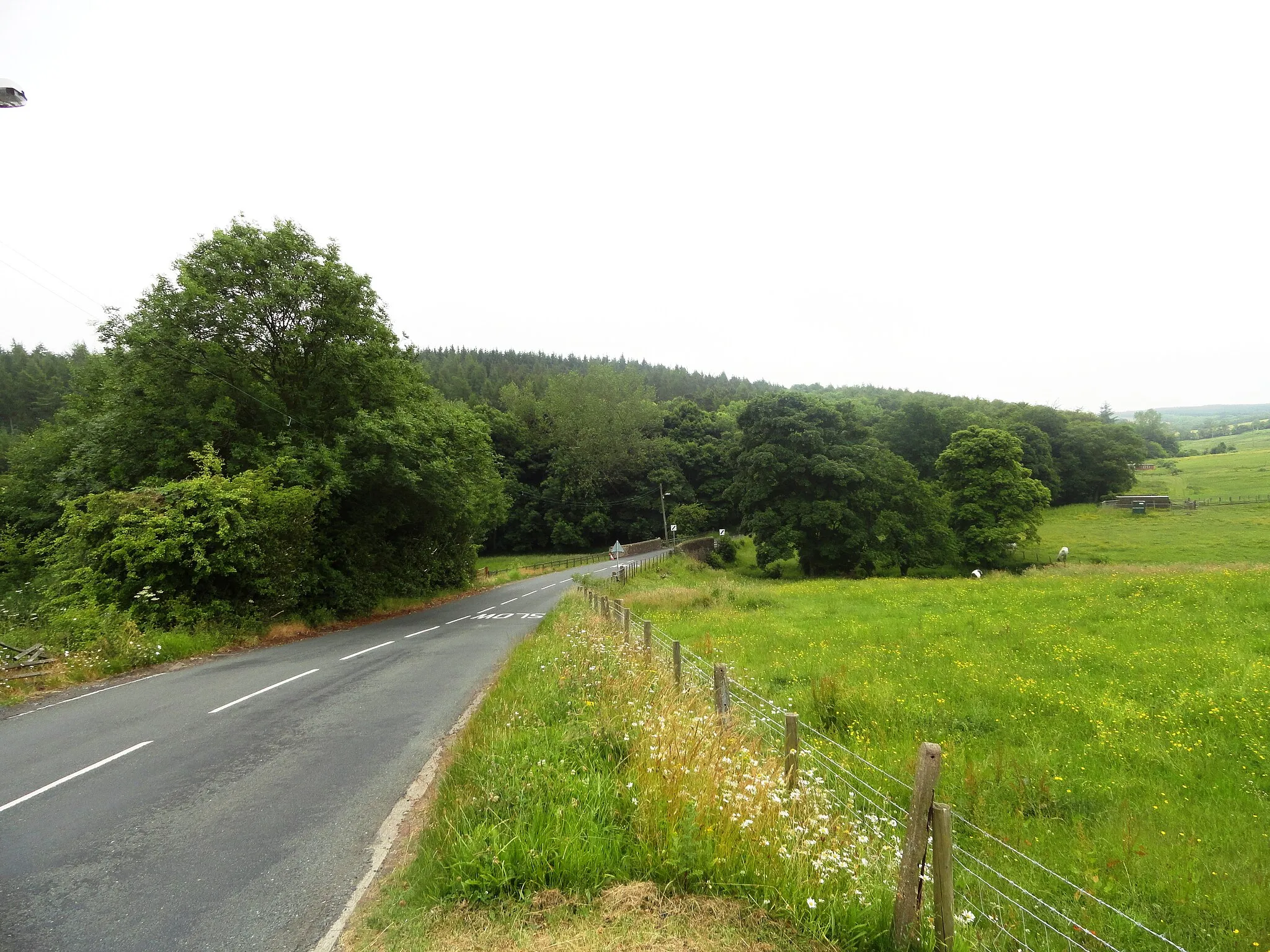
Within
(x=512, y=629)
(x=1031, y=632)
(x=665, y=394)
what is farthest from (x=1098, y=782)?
(x=665, y=394)

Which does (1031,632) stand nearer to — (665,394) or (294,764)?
(294,764)

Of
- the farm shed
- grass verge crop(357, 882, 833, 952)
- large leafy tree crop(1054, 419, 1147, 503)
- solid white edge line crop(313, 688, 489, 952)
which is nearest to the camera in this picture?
grass verge crop(357, 882, 833, 952)

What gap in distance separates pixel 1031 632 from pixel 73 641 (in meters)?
21.4

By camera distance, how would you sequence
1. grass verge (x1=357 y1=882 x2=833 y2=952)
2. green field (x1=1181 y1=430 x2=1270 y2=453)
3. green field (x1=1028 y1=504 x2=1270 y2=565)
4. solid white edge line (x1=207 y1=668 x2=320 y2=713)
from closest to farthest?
grass verge (x1=357 y1=882 x2=833 y2=952) → solid white edge line (x1=207 y1=668 x2=320 y2=713) → green field (x1=1028 y1=504 x2=1270 y2=565) → green field (x1=1181 y1=430 x2=1270 y2=453)

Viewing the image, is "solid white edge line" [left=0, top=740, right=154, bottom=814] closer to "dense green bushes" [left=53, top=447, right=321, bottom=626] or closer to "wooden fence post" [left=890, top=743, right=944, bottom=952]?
"wooden fence post" [left=890, top=743, right=944, bottom=952]

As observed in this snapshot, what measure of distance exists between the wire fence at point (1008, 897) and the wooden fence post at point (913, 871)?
0.43 metres

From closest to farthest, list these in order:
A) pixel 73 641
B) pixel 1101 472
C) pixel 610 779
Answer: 1. pixel 610 779
2. pixel 73 641
3. pixel 1101 472

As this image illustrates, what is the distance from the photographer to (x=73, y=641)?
523 inches

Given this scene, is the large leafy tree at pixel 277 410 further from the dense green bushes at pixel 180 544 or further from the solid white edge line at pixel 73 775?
the solid white edge line at pixel 73 775

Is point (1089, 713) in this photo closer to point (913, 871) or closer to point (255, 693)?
point (913, 871)

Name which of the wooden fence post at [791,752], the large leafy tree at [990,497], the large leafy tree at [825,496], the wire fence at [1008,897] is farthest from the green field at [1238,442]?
the wooden fence post at [791,752]

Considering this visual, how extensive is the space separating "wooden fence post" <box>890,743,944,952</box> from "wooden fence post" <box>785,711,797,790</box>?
5.02 ft

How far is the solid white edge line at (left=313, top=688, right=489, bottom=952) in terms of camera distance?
3975mm

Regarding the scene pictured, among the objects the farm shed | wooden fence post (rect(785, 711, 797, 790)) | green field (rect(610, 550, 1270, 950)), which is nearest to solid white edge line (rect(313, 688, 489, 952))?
wooden fence post (rect(785, 711, 797, 790))
